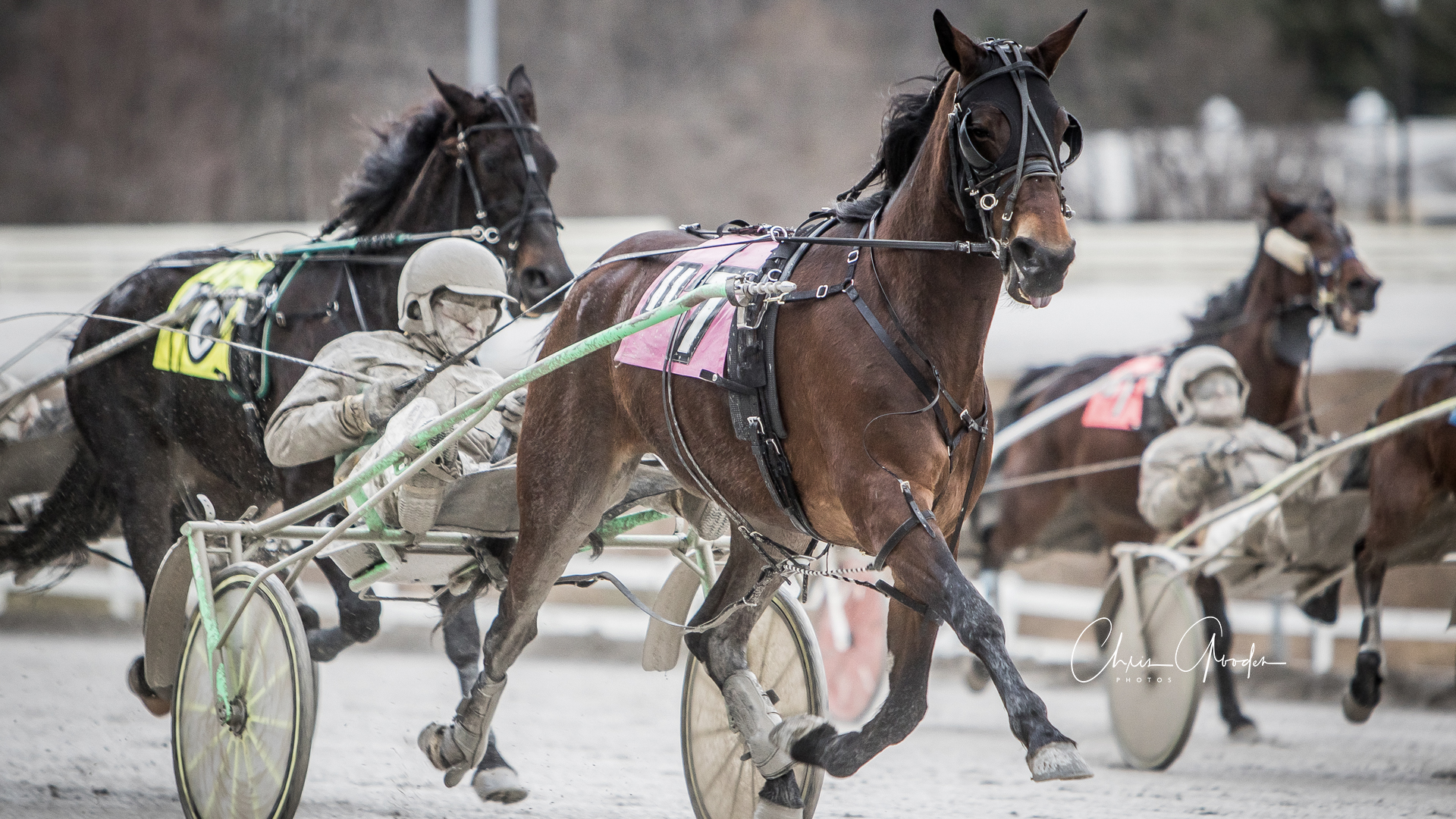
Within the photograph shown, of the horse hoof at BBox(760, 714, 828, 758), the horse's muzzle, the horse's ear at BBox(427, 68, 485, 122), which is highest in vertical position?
the horse's ear at BBox(427, 68, 485, 122)

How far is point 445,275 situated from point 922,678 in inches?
78.6

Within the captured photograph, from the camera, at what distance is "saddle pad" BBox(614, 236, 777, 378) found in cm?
379

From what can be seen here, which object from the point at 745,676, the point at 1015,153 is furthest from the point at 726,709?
the point at 1015,153

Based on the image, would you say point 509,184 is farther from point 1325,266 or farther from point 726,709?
point 1325,266

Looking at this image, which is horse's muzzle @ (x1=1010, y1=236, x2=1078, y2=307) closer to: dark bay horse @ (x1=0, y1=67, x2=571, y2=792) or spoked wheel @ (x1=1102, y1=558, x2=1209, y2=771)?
dark bay horse @ (x1=0, y1=67, x2=571, y2=792)

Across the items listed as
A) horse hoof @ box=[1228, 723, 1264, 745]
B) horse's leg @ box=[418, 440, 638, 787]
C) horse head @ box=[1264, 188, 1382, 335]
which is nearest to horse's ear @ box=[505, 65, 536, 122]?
horse's leg @ box=[418, 440, 638, 787]

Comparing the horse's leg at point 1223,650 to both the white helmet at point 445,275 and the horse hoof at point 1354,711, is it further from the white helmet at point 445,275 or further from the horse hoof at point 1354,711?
the white helmet at point 445,275

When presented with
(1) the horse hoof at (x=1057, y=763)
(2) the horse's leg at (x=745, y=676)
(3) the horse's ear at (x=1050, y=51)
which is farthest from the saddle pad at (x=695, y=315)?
(1) the horse hoof at (x=1057, y=763)

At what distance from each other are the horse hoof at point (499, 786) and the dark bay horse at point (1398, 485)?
3411 millimetres

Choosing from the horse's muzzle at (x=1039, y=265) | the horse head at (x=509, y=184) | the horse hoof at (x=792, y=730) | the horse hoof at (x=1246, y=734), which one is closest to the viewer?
the horse's muzzle at (x=1039, y=265)

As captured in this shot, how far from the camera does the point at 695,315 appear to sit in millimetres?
3900

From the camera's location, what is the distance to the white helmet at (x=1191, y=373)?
6.39 metres

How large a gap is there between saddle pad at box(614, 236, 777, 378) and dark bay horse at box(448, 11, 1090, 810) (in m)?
0.06

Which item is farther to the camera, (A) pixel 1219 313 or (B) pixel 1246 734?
(A) pixel 1219 313
